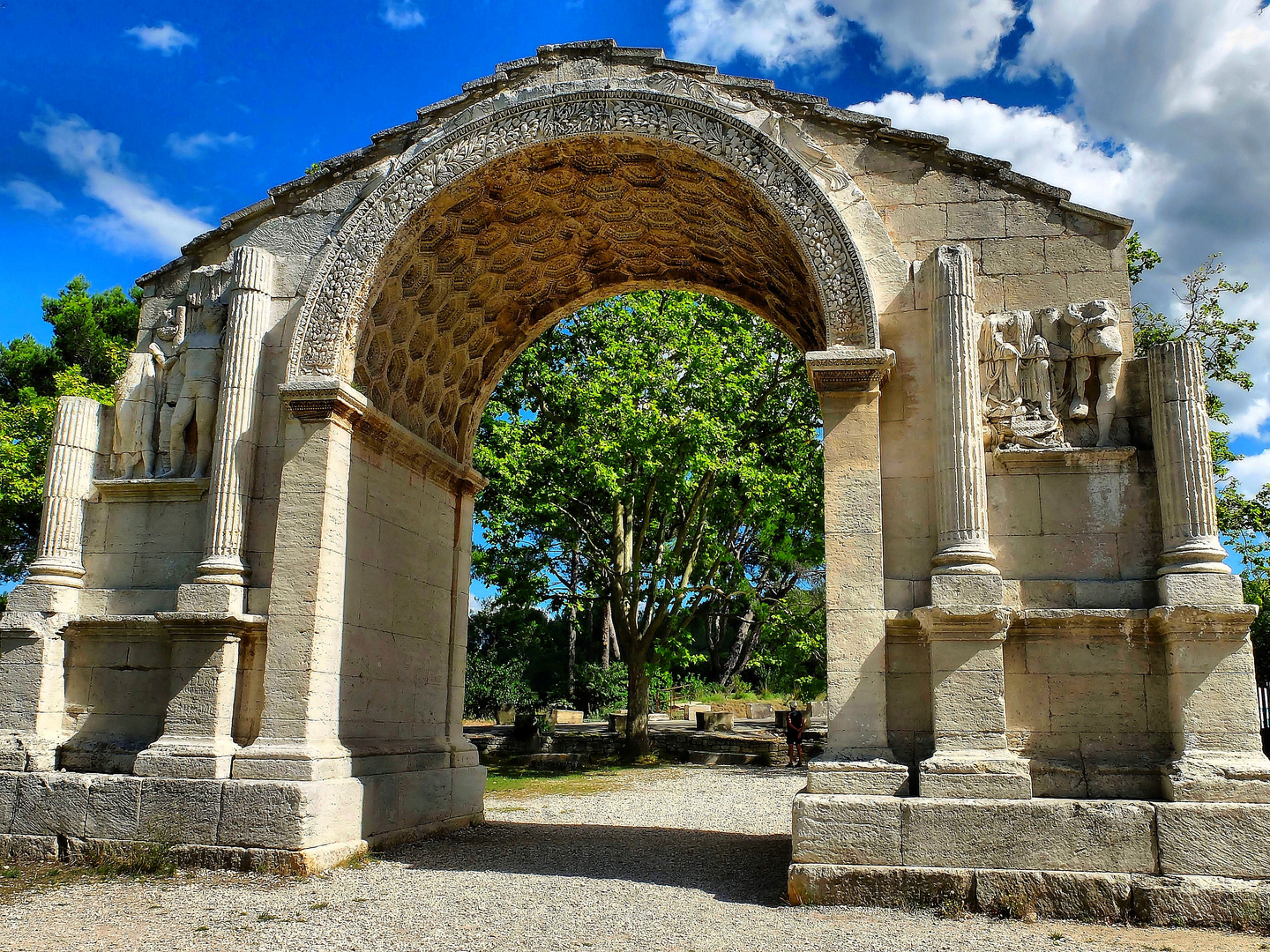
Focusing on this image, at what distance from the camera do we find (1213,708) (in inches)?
281

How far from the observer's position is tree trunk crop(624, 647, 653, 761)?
19.3 metres

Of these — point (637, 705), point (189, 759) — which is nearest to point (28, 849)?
point (189, 759)

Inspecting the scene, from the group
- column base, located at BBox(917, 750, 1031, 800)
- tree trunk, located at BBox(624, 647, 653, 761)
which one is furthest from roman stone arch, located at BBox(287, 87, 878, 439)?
tree trunk, located at BBox(624, 647, 653, 761)

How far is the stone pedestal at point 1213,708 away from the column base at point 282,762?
21.4 ft

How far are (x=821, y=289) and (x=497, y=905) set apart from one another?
552cm

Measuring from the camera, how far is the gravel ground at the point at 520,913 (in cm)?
617

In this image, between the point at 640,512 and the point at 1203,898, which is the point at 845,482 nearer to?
the point at 1203,898

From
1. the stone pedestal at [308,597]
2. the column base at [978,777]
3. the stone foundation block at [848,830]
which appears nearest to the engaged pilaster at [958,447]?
the column base at [978,777]

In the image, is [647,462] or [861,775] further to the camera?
[647,462]

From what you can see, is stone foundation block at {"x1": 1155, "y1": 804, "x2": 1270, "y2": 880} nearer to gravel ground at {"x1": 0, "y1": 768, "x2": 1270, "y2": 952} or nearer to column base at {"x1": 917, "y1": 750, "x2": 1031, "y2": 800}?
gravel ground at {"x1": 0, "y1": 768, "x2": 1270, "y2": 952}

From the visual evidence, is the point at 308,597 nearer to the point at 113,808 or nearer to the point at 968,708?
the point at 113,808

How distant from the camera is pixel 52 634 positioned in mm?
9023

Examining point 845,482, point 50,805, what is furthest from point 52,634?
point 845,482

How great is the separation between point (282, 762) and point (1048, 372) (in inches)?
277
